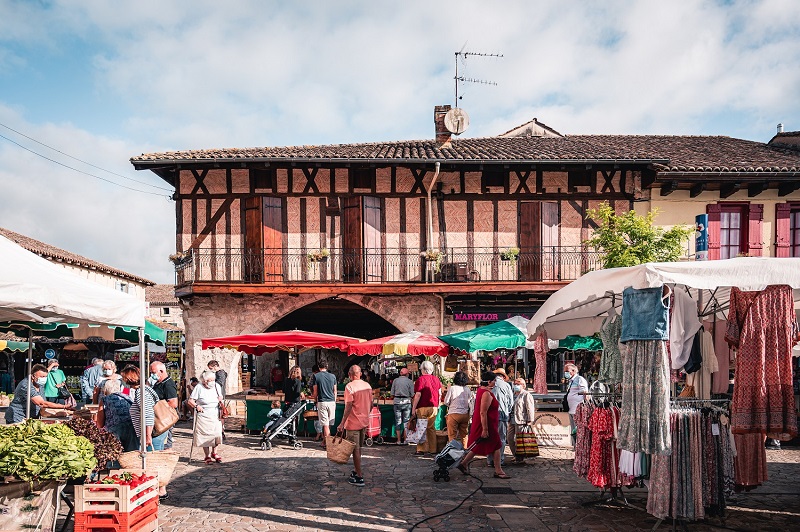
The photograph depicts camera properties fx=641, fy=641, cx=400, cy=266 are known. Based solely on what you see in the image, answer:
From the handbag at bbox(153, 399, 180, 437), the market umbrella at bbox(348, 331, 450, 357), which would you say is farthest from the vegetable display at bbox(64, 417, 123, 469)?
the market umbrella at bbox(348, 331, 450, 357)

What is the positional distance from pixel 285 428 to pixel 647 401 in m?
8.42

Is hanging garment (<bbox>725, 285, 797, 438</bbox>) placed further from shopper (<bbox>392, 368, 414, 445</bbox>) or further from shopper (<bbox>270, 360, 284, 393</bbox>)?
shopper (<bbox>270, 360, 284, 393</bbox>)

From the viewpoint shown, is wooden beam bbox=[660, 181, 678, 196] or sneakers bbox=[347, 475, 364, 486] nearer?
sneakers bbox=[347, 475, 364, 486]

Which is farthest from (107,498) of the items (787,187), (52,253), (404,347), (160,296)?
(160,296)

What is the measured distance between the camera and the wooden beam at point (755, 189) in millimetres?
19172

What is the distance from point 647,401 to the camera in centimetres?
643

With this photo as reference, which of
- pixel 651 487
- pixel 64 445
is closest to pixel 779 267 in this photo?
pixel 651 487

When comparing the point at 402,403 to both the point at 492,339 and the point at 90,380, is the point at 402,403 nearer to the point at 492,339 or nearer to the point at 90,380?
the point at 492,339

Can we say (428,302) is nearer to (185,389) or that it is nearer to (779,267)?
(185,389)

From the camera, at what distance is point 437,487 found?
30.1 ft

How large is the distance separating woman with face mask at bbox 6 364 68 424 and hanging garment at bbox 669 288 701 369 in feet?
29.4

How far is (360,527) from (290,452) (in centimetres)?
550

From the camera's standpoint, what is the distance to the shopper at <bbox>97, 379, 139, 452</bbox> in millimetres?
8008

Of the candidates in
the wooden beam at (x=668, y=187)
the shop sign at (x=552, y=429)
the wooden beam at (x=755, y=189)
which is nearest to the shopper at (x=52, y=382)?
the shop sign at (x=552, y=429)
